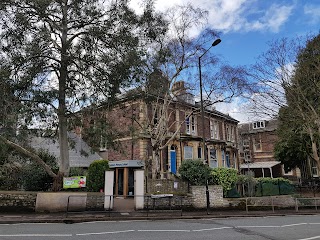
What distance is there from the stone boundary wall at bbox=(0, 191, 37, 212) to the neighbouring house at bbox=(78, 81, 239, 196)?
174 inches

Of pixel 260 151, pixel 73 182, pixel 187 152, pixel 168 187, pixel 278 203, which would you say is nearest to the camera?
pixel 73 182

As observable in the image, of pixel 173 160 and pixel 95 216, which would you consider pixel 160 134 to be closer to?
pixel 173 160

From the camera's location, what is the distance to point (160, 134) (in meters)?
23.1

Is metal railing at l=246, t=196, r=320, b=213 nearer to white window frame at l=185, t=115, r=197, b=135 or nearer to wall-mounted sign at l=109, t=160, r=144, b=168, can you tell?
wall-mounted sign at l=109, t=160, r=144, b=168

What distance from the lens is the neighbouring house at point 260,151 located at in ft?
137

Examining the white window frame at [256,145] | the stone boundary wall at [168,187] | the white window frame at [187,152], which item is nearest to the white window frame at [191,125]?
the white window frame at [187,152]

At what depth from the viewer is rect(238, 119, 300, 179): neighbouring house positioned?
41.7 meters

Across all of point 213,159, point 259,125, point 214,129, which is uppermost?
point 259,125

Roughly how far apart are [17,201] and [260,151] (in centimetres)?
3760

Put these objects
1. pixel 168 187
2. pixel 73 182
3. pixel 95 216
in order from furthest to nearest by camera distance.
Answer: pixel 168 187 → pixel 73 182 → pixel 95 216

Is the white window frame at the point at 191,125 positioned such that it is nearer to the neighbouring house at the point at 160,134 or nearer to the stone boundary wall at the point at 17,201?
the neighbouring house at the point at 160,134

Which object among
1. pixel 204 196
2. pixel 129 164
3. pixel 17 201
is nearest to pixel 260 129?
pixel 129 164

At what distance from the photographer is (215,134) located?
3603 cm

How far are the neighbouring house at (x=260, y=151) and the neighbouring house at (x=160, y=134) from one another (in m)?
5.99
